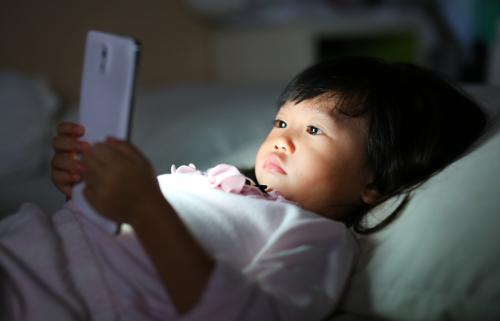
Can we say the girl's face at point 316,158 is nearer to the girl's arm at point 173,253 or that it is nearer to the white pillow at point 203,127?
the girl's arm at point 173,253

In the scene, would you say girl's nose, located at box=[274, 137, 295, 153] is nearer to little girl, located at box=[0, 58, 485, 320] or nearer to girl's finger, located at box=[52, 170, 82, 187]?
little girl, located at box=[0, 58, 485, 320]

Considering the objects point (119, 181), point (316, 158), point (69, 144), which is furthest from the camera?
point (316, 158)

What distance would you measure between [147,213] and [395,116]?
0.40 meters

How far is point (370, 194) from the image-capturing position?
0.77 metres

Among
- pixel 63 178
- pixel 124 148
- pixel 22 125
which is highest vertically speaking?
pixel 124 148

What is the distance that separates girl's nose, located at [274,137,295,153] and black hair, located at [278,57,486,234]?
0.07m

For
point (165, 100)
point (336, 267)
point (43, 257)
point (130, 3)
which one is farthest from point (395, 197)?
point (130, 3)

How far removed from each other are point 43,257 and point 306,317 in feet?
0.99

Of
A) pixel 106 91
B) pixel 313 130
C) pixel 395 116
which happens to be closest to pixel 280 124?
pixel 313 130

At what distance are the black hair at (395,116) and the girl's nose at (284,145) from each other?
7cm

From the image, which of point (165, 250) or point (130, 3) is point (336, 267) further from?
point (130, 3)

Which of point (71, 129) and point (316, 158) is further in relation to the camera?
point (316, 158)

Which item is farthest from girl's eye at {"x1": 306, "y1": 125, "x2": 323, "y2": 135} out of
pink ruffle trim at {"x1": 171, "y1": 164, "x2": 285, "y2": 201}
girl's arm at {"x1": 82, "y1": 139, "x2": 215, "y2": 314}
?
girl's arm at {"x1": 82, "y1": 139, "x2": 215, "y2": 314}

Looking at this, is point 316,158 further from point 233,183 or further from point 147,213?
point 147,213
